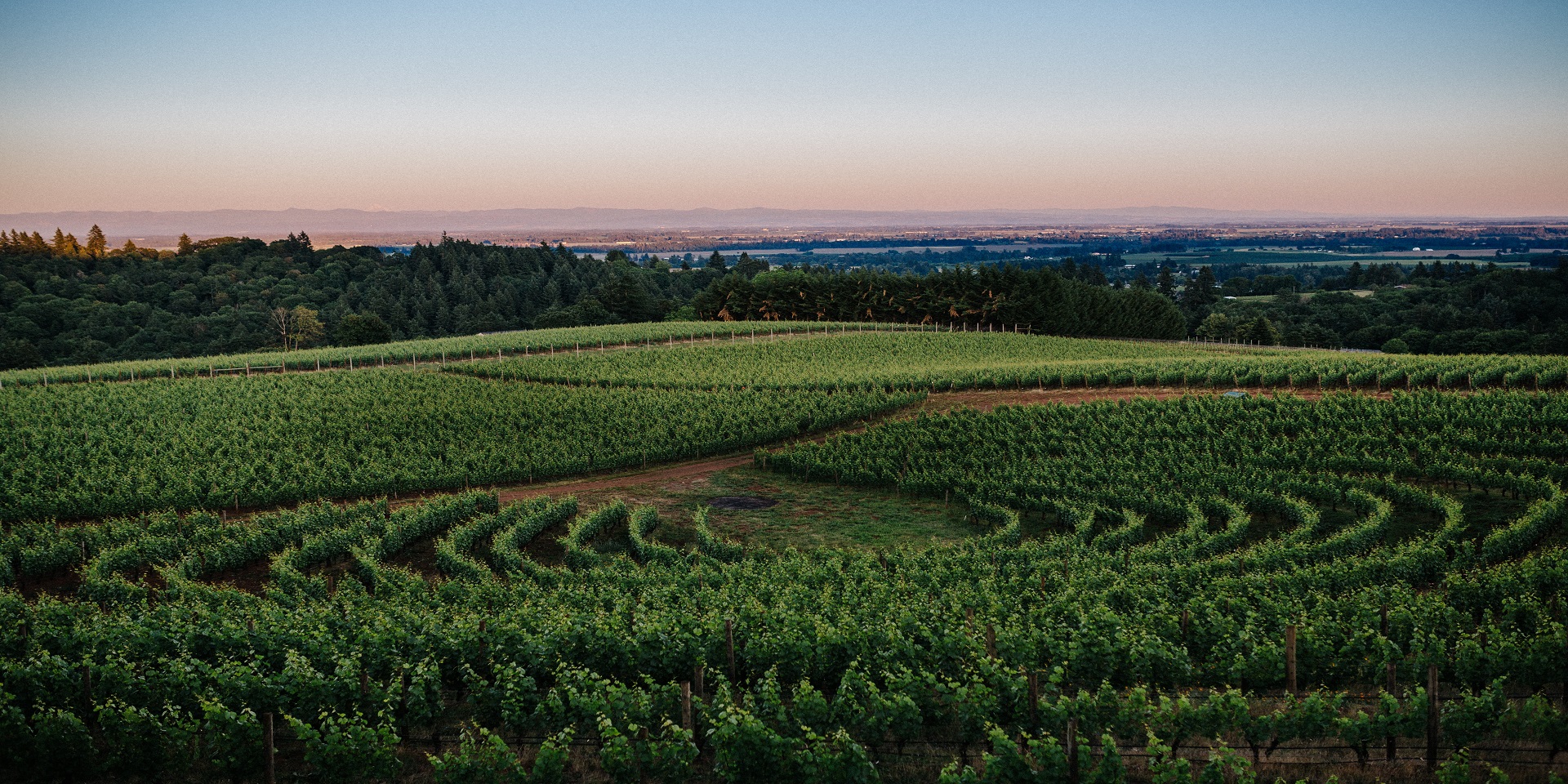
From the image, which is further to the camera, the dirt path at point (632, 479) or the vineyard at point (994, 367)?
the vineyard at point (994, 367)

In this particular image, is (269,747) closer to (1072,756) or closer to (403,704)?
(403,704)

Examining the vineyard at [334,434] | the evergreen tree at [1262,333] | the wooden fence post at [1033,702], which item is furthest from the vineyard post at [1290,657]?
the evergreen tree at [1262,333]

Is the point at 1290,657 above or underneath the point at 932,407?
above

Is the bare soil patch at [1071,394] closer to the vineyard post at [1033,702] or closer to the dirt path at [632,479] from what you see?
the dirt path at [632,479]

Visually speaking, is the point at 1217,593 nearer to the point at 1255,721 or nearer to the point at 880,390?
the point at 1255,721

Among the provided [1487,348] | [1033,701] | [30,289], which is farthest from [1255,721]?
[30,289]

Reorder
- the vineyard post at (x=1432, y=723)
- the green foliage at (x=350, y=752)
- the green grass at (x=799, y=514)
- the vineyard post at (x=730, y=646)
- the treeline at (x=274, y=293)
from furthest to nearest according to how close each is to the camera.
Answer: the treeline at (x=274, y=293) → the green grass at (x=799, y=514) → the vineyard post at (x=730, y=646) → the green foliage at (x=350, y=752) → the vineyard post at (x=1432, y=723)

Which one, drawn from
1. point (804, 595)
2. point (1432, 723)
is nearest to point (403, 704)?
point (804, 595)
